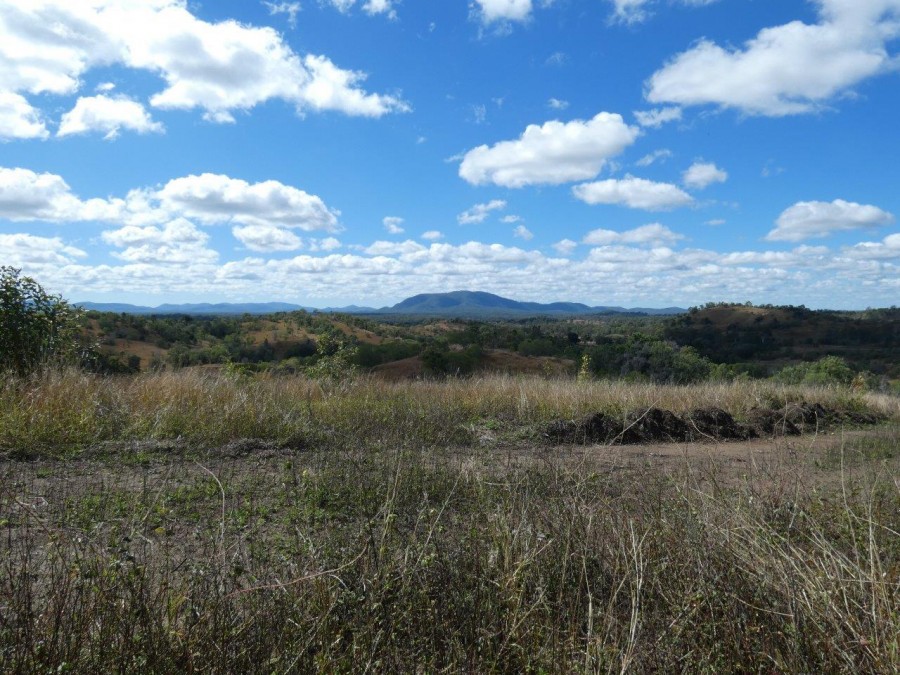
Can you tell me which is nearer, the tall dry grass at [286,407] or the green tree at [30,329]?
the tall dry grass at [286,407]

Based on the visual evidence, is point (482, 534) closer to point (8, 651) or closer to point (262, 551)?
point (262, 551)

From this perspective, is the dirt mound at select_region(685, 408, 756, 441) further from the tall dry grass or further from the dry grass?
the dry grass

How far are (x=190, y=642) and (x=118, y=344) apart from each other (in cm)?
3155

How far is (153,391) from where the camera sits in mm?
8398

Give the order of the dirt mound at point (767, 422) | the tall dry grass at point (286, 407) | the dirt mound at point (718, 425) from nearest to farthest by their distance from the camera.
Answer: the tall dry grass at point (286, 407) → the dirt mound at point (718, 425) → the dirt mound at point (767, 422)

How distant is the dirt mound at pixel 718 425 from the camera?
1010cm

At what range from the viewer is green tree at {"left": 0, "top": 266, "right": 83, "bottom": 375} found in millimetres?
8844


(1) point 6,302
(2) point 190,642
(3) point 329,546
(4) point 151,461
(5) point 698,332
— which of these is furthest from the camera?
(5) point 698,332

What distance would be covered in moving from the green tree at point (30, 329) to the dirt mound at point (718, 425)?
10527mm

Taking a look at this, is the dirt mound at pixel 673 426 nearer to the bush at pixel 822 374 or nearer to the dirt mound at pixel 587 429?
the dirt mound at pixel 587 429

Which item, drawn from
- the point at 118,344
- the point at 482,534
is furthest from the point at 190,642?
the point at 118,344

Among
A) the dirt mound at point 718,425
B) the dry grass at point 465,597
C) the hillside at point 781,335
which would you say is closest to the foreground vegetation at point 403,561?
the dry grass at point 465,597

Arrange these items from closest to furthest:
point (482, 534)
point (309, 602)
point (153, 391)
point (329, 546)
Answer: point (309, 602) < point (329, 546) < point (482, 534) < point (153, 391)

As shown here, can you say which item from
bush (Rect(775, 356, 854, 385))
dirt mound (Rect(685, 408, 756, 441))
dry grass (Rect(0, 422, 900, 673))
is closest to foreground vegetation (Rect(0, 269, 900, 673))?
dry grass (Rect(0, 422, 900, 673))
